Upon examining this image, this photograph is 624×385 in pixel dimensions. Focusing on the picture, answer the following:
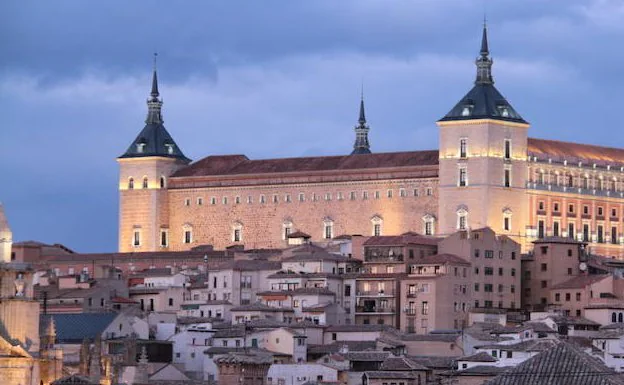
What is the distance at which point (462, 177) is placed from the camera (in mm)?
128250

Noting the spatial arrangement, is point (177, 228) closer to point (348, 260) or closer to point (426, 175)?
point (426, 175)

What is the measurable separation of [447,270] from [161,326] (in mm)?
14695

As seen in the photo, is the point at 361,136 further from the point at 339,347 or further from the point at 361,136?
the point at 339,347

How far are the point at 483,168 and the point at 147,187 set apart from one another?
25.2m

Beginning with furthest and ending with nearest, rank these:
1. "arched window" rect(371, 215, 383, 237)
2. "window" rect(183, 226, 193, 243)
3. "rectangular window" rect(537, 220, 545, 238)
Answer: "window" rect(183, 226, 193, 243), "arched window" rect(371, 215, 383, 237), "rectangular window" rect(537, 220, 545, 238)

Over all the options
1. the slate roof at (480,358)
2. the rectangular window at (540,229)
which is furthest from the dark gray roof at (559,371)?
the rectangular window at (540,229)

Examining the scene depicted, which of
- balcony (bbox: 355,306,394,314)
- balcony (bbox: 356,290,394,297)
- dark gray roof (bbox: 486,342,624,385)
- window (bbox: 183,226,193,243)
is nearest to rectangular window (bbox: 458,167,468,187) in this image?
balcony (bbox: 356,290,394,297)

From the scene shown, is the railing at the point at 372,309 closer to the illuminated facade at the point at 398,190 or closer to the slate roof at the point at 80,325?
the slate roof at the point at 80,325

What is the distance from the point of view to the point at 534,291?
114 m

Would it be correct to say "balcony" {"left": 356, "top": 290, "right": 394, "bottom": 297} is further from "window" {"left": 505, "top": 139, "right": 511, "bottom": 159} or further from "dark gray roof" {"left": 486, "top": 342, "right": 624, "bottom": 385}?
"dark gray roof" {"left": 486, "top": 342, "right": 624, "bottom": 385}

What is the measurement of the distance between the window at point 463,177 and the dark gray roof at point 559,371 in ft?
294

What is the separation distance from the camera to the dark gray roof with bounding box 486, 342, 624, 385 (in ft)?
121

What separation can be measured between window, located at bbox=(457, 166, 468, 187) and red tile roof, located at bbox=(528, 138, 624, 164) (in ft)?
17.0

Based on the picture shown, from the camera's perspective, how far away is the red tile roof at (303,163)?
133750 mm
